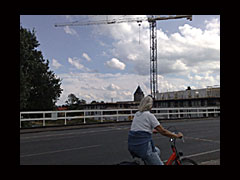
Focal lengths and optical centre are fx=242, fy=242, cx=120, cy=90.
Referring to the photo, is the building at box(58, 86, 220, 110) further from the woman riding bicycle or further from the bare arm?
the woman riding bicycle

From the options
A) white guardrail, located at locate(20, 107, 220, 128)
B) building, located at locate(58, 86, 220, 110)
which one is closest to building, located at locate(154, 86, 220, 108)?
building, located at locate(58, 86, 220, 110)

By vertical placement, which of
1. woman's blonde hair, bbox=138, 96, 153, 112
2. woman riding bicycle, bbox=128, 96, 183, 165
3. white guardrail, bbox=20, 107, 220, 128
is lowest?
white guardrail, bbox=20, 107, 220, 128

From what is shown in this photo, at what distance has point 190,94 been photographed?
57344mm

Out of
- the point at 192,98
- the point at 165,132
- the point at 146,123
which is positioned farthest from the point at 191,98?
the point at 146,123

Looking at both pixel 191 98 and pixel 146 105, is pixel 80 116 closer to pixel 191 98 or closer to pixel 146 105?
pixel 146 105

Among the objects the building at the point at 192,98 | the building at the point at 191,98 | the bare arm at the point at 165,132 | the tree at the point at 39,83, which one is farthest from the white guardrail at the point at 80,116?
the building at the point at 192,98

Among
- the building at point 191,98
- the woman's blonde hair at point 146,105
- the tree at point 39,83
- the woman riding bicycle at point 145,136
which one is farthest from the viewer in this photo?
the building at point 191,98

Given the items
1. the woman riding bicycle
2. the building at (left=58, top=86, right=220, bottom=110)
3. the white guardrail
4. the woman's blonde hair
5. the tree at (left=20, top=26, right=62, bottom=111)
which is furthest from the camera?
the building at (left=58, top=86, right=220, bottom=110)

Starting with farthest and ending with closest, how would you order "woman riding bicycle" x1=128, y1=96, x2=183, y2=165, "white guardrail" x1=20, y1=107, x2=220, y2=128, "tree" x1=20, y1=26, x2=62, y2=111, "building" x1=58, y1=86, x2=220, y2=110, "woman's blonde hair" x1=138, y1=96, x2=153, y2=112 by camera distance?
"building" x1=58, y1=86, x2=220, y2=110 → "tree" x1=20, y1=26, x2=62, y2=111 → "white guardrail" x1=20, y1=107, x2=220, y2=128 → "woman's blonde hair" x1=138, y1=96, x2=153, y2=112 → "woman riding bicycle" x1=128, y1=96, x2=183, y2=165

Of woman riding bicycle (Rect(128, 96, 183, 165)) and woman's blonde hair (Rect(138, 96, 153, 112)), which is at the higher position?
woman's blonde hair (Rect(138, 96, 153, 112))

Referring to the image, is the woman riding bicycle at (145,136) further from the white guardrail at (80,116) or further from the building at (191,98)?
the building at (191,98)

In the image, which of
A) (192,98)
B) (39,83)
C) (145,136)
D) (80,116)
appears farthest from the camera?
(192,98)
